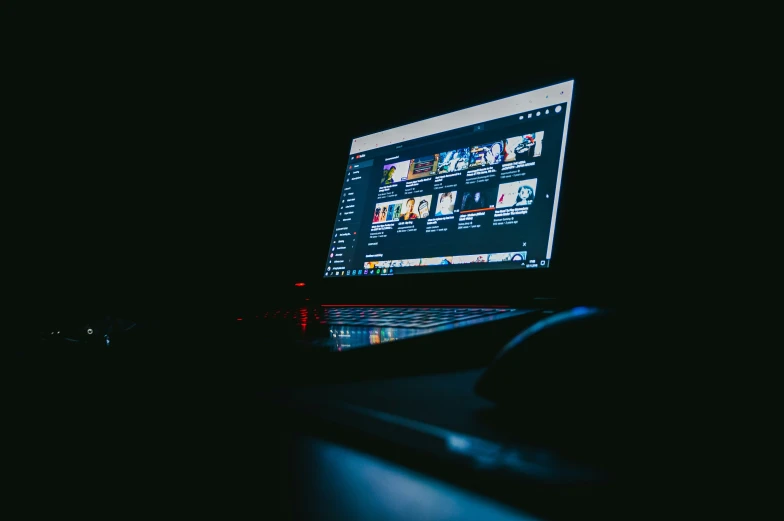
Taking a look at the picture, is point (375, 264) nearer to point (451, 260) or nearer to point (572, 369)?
point (451, 260)

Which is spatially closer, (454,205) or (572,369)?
(572,369)

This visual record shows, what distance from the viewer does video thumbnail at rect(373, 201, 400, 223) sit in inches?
35.5

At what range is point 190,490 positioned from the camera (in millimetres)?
281

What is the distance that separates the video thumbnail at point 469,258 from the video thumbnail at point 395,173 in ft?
0.75

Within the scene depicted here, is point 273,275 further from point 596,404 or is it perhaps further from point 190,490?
point 596,404

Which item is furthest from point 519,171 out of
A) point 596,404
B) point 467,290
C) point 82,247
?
point 82,247

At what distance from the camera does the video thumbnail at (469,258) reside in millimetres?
757

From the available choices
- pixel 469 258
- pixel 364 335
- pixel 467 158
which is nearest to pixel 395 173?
pixel 467 158

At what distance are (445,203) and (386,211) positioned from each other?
0.47ft

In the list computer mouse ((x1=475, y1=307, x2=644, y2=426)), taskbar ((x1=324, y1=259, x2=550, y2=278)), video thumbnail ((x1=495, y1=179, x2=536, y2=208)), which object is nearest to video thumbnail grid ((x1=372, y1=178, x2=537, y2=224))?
video thumbnail ((x1=495, y1=179, x2=536, y2=208))

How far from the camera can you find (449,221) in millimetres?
817

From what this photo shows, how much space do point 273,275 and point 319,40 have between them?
2.61 ft

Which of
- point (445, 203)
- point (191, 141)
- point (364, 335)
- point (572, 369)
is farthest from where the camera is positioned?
point (191, 141)

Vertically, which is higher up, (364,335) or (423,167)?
(423,167)
